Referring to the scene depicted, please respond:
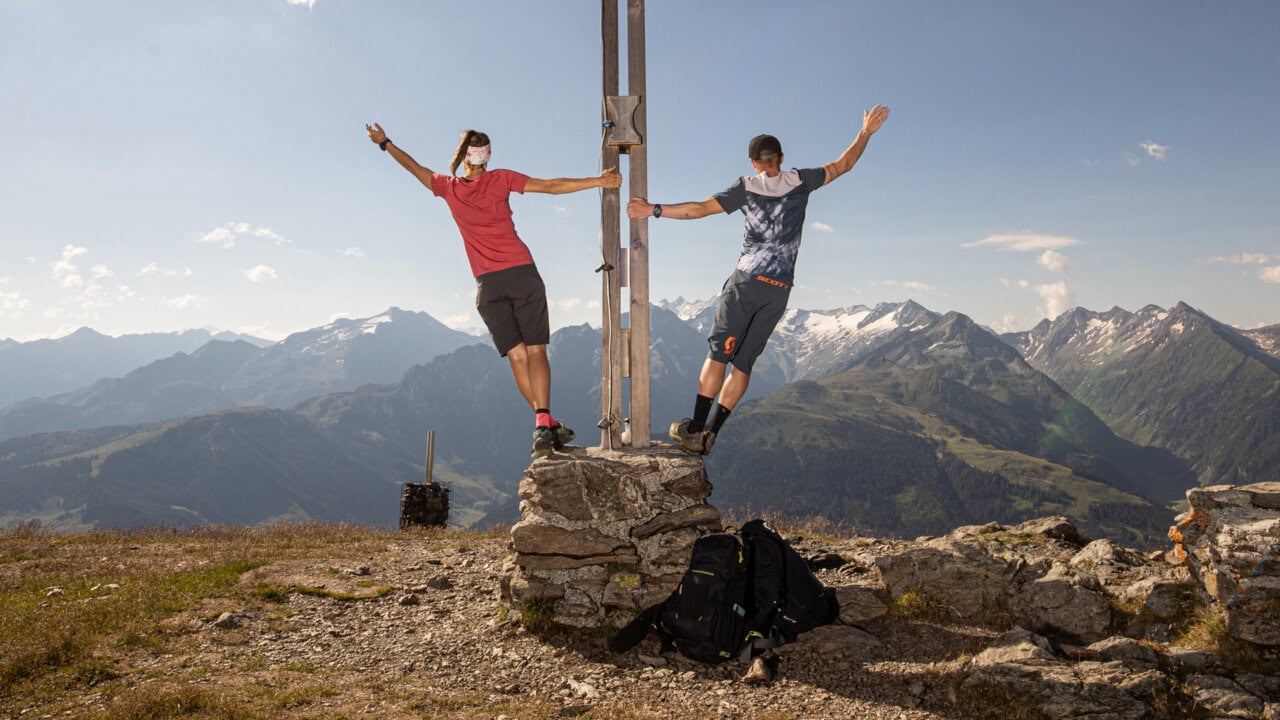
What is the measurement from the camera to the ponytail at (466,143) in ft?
28.8

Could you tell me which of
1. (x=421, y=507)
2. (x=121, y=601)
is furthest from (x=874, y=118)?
(x=421, y=507)

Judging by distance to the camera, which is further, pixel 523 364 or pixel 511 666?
pixel 523 364

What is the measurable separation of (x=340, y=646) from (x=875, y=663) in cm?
686

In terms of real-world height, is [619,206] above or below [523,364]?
above

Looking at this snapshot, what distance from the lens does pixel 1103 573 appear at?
9.52 m

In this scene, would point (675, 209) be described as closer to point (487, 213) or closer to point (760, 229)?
point (760, 229)

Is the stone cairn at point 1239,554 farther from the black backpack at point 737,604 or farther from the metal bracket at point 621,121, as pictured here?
the metal bracket at point 621,121

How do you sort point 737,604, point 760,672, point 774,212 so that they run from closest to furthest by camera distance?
point 760,672 → point 737,604 → point 774,212

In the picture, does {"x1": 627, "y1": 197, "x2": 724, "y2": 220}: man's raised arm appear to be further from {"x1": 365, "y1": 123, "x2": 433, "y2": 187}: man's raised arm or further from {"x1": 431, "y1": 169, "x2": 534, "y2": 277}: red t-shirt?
{"x1": 365, "y1": 123, "x2": 433, "y2": 187}: man's raised arm

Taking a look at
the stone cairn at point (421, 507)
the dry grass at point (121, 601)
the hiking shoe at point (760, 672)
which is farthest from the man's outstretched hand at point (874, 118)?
the stone cairn at point (421, 507)

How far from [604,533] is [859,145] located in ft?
21.3

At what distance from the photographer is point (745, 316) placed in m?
8.67

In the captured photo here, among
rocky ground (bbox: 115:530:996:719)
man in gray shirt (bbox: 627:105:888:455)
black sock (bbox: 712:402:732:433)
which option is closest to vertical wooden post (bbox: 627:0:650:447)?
man in gray shirt (bbox: 627:105:888:455)

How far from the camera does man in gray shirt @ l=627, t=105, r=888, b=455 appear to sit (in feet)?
28.3
